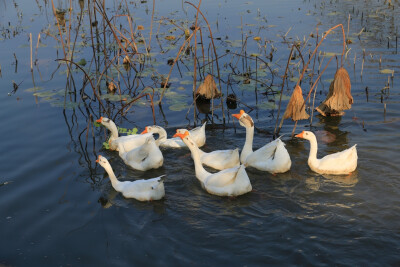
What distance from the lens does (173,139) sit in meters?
10.1

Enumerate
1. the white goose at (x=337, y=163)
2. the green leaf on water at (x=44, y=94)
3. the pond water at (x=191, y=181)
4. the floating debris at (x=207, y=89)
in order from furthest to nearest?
the green leaf on water at (x=44, y=94), the floating debris at (x=207, y=89), the white goose at (x=337, y=163), the pond water at (x=191, y=181)

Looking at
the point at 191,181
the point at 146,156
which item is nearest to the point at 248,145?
the point at 191,181

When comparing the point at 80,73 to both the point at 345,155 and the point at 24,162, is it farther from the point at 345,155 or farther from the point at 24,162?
the point at 345,155

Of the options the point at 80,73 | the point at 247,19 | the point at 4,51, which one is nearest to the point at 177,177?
the point at 80,73

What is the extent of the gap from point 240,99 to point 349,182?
16.4ft

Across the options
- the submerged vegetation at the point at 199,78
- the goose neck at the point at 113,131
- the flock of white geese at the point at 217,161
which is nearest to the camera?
the flock of white geese at the point at 217,161

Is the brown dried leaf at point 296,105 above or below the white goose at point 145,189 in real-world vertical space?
above

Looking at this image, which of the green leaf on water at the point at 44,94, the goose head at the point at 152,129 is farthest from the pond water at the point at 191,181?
the goose head at the point at 152,129

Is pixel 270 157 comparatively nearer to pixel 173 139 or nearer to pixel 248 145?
pixel 248 145

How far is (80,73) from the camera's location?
49.1 feet

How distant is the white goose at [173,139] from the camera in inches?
382

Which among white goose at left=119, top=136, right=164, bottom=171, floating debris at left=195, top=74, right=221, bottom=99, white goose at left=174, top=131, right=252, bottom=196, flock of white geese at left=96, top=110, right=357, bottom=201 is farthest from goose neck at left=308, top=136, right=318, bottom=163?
floating debris at left=195, top=74, right=221, bottom=99

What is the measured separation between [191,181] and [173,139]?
179 cm

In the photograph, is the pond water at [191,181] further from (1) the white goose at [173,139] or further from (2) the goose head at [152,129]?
(2) the goose head at [152,129]
